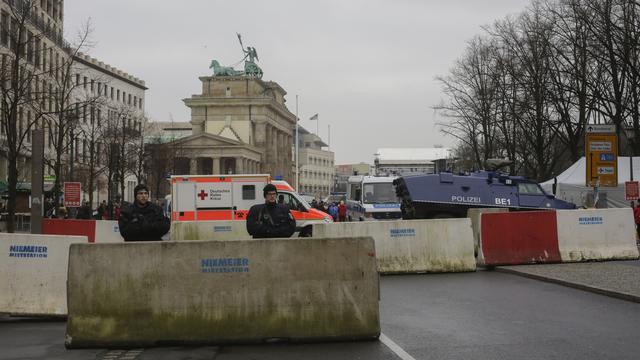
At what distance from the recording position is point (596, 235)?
1867cm

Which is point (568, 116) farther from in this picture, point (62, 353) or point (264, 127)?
point (264, 127)

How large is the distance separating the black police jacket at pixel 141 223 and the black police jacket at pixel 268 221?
3.56ft

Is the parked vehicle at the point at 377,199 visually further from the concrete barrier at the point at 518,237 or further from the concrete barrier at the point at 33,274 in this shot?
the concrete barrier at the point at 33,274

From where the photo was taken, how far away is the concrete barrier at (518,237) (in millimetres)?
17844

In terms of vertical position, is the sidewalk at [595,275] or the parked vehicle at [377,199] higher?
the parked vehicle at [377,199]

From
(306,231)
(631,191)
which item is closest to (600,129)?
(631,191)

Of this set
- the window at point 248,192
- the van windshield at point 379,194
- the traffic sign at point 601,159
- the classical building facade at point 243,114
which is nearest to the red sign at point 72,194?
the window at point 248,192

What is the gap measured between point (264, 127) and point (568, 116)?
88631 millimetres

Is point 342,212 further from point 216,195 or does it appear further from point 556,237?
point 556,237

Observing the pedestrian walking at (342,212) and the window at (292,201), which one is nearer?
the window at (292,201)

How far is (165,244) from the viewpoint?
8.39 meters

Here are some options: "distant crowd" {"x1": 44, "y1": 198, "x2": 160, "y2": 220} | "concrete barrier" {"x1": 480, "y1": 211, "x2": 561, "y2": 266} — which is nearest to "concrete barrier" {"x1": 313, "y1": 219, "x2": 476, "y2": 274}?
"concrete barrier" {"x1": 480, "y1": 211, "x2": 561, "y2": 266}

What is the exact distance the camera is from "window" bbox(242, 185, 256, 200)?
26516mm

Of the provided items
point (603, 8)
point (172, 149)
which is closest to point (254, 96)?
point (172, 149)
